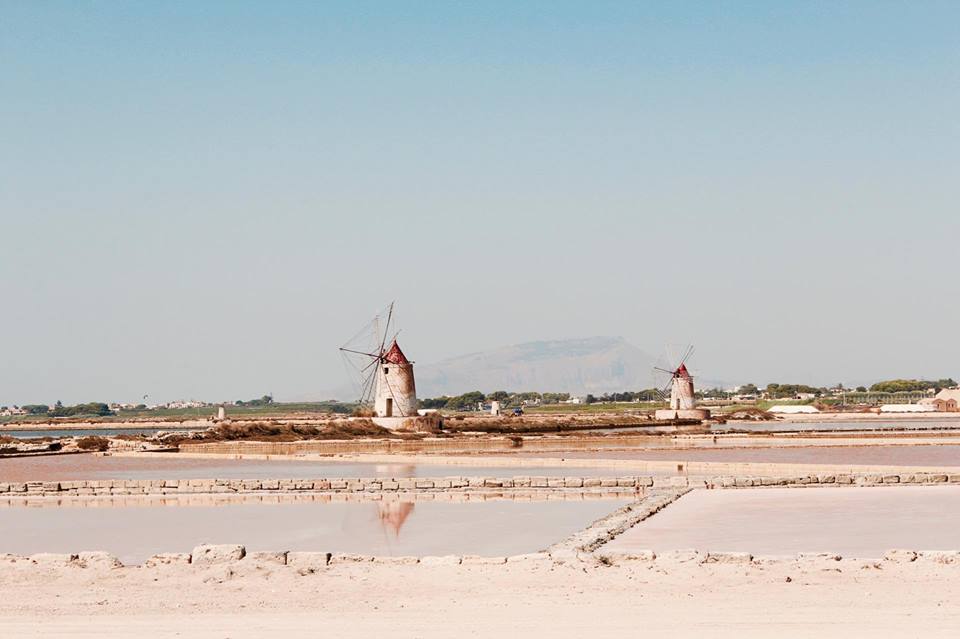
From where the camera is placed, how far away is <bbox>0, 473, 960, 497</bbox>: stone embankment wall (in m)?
19.7

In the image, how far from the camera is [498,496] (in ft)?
62.7

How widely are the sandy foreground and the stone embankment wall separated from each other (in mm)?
9420

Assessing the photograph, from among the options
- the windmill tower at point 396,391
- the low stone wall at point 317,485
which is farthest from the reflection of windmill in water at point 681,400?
the low stone wall at point 317,485

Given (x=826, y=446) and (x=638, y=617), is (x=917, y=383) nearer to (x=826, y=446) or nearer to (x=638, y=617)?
(x=826, y=446)

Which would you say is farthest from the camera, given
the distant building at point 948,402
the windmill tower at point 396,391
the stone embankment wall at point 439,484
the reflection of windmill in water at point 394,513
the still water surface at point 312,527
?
the distant building at point 948,402

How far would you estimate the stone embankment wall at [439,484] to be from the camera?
19.7 m

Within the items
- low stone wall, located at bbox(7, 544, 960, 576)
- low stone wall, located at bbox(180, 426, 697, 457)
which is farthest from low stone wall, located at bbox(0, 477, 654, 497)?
low stone wall, located at bbox(180, 426, 697, 457)

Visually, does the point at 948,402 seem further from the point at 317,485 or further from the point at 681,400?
the point at 317,485

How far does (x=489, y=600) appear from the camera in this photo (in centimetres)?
925

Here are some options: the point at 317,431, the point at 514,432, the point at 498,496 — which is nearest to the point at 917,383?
the point at 514,432

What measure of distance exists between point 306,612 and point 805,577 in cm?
389

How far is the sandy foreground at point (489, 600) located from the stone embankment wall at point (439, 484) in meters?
9.42

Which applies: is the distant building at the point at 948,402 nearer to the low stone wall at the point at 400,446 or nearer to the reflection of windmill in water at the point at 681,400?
the reflection of windmill in water at the point at 681,400

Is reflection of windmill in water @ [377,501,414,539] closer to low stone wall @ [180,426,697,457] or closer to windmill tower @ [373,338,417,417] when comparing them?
low stone wall @ [180,426,697,457]
